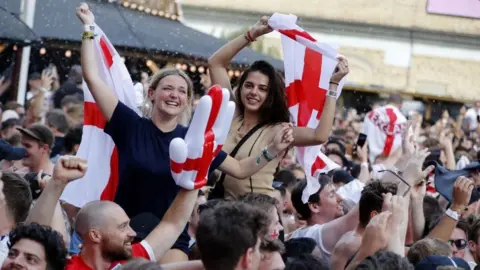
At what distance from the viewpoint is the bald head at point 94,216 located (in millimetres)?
5609

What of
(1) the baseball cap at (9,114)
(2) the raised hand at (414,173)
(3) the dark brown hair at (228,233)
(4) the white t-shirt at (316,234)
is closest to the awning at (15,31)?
(1) the baseball cap at (9,114)

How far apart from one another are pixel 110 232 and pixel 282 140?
149 centimetres

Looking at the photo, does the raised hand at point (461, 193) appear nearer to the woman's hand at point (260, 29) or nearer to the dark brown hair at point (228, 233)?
the woman's hand at point (260, 29)

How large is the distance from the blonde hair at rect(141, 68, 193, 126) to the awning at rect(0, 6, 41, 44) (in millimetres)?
6805

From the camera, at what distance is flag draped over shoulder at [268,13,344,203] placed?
25.3ft

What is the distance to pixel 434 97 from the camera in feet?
107

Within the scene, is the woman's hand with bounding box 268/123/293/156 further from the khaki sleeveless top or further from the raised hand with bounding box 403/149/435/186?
the raised hand with bounding box 403/149/435/186

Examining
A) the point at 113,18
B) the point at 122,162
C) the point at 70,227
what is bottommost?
the point at 70,227

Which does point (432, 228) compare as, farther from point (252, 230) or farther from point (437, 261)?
point (252, 230)

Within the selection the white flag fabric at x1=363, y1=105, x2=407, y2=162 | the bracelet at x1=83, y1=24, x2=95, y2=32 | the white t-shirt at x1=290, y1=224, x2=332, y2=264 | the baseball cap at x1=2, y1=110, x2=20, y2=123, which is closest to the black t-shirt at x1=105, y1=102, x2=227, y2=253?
the bracelet at x1=83, y1=24, x2=95, y2=32

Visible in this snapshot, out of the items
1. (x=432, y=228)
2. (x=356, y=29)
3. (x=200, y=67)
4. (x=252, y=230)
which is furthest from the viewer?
(x=356, y=29)

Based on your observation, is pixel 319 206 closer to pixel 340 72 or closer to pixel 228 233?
pixel 340 72

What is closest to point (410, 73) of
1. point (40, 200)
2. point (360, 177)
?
point (360, 177)

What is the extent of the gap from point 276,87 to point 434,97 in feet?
84.4
